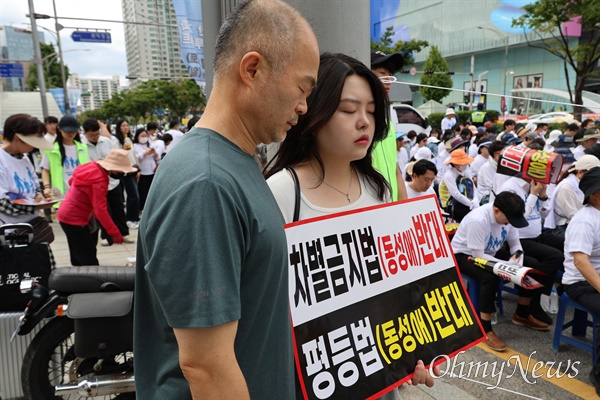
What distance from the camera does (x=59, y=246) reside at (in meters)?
7.04

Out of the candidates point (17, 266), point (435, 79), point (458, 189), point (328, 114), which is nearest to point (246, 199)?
point (328, 114)

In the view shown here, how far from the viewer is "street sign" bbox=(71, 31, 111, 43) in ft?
71.3

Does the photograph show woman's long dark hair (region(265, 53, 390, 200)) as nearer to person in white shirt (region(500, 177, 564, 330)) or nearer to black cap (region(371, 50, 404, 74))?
black cap (region(371, 50, 404, 74))

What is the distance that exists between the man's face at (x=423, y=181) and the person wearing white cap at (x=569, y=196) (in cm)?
142

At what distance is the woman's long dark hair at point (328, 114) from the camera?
5.58 feet

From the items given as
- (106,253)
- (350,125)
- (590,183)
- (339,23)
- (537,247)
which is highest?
(339,23)

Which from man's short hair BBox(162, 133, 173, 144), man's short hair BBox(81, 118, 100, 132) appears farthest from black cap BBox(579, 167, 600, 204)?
man's short hair BBox(162, 133, 173, 144)

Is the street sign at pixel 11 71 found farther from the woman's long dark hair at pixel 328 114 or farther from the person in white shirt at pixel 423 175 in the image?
the woman's long dark hair at pixel 328 114

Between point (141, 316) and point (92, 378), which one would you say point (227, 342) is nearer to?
point (141, 316)

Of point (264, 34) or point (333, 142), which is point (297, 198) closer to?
point (333, 142)

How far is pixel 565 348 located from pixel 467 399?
4.37 feet

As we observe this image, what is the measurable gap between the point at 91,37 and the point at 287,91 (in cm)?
2424

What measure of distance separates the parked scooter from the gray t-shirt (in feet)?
4.46

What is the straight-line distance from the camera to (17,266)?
8.97ft
